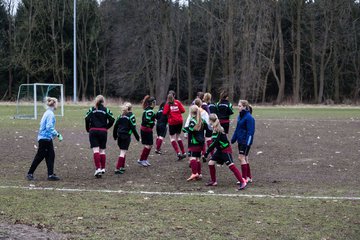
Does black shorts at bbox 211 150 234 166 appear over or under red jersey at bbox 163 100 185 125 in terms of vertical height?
under

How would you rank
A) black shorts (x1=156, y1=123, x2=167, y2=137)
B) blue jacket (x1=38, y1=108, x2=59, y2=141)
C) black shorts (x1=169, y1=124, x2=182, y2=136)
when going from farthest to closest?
black shorts (x1=156, y1=123, x2=167, y2=137)
black shorts (x1=169, y1=124, x2=182, y2=136)
blue jacket (x1=38, y1=108, x2=59, y2=141)

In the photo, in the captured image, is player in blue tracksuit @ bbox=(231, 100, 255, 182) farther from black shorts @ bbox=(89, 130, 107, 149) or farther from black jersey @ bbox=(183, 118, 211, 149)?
black shorts @ bbox=(89, 130, 107, 149)

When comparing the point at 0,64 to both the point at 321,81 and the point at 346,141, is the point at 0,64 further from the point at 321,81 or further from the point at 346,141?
the point at 346,141

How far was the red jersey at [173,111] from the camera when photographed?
14.6 meters

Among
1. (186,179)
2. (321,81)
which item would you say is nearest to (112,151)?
(186,179)

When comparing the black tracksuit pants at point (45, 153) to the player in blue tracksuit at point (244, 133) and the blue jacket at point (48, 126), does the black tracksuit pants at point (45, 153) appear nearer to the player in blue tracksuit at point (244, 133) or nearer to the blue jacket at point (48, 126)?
the blue jacket at point (48, 126)

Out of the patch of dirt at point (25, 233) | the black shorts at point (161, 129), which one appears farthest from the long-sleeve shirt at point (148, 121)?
the patch of dirt at point (25, 233)

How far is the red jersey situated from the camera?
575 inches

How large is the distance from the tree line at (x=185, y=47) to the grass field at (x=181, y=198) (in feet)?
115

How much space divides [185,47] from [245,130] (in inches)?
2012

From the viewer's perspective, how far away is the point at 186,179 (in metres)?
12.3

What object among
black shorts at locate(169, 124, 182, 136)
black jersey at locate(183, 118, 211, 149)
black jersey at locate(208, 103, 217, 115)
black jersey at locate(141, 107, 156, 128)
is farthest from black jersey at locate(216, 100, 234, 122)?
black jersey at locate(183, 118, 211, 149)

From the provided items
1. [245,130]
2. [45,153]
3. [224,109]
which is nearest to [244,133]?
[245,130]

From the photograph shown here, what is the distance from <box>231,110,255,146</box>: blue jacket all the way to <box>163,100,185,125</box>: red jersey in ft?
11.2
